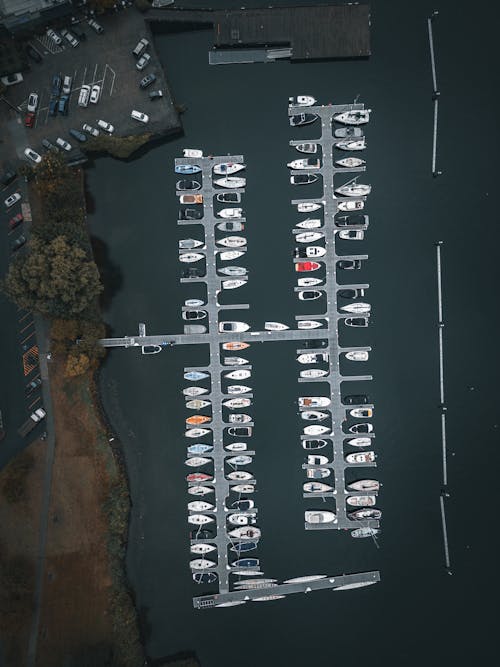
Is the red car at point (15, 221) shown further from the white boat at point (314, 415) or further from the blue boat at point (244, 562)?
the blue boat at point (244, 562)

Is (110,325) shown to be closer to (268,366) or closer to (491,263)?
(268,366)

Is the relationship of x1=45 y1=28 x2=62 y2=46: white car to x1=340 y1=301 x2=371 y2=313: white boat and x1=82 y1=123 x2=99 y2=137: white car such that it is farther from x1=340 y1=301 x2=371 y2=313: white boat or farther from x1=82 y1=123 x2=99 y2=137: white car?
x1=340 y1=301 x2=371 y2=313: white boat

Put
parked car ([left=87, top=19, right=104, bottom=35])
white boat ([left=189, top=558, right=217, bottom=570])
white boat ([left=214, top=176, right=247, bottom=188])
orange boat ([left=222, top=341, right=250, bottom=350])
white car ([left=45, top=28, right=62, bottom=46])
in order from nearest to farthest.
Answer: parked car ([left=87, top=19, right=104, bottom=35])
white car ([left=45, top=28, right=62, bottom=46])
white boat ([left=189, top=558, right=217, bottom=570])
white boat ([left=214, top=176, right=247, bottom=188])
orange boat ([left=222, top=341, right=250, bottom=350])

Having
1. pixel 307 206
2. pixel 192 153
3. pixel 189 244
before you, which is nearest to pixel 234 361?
pixel 189 244

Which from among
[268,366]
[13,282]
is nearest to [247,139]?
[268,366]

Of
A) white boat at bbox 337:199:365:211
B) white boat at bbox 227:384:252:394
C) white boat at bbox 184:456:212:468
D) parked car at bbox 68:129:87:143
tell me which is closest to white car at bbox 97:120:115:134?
parked car at bbox 68:129:87:143
